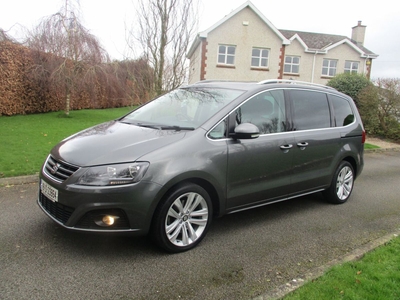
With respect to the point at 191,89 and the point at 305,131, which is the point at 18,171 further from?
the point at 305,131

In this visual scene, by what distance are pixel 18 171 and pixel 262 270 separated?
188 inches

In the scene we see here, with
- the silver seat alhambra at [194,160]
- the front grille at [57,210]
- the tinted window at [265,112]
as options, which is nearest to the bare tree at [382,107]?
the silver seat alhambra at [194,160]

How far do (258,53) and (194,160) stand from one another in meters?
23.6

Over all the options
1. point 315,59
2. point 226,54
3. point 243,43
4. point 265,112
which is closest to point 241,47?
point 243,43

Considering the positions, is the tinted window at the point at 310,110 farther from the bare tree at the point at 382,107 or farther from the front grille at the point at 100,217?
the bare tree at the point at 382,107

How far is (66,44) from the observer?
50.5 ft

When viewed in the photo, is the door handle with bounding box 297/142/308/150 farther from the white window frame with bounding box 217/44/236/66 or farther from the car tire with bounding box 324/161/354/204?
the white window frame with bounding box 217/44/236/66

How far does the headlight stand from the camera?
2.94 metres

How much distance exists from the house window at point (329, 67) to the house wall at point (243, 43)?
209 inches

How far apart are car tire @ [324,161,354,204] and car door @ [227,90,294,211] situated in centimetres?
125

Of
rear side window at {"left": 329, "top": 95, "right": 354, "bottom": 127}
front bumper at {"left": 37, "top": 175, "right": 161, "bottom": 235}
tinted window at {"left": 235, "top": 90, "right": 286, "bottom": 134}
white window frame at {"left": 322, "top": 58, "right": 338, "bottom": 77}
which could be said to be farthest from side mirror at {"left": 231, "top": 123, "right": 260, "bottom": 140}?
white window frame at {"left": 322, "top": 58, "right": 338, "bottom": 77}

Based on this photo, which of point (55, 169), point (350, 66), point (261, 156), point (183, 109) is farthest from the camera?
point (350, 66)

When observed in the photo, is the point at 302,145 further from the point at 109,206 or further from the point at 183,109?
the point at 109,206

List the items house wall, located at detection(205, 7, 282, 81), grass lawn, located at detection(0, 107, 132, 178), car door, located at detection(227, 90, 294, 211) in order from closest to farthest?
car door, located at detection(227, 90, 294, 211) < grass lawn, located at detection(0, 107, 132, 178) < house wall, located at detection(205, 7, 282, 81)
